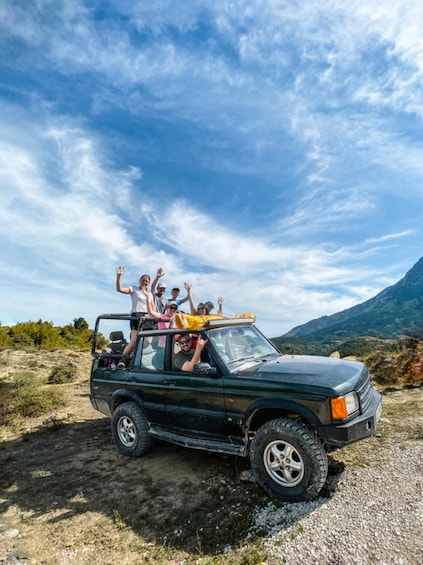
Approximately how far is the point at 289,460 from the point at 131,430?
2871 millimetres

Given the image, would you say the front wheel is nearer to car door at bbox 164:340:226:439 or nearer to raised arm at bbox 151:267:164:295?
car door at bbox 164:340:226:439

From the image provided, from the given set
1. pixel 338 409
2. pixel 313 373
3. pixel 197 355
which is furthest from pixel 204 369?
pixel 338 409

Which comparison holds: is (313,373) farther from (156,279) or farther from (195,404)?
(156,279)

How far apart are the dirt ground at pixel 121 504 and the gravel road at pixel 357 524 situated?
0.72 feet

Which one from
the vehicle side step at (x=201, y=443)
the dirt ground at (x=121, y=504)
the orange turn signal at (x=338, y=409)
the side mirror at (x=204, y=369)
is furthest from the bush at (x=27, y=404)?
the orange turn signal at (x=338, y=409)

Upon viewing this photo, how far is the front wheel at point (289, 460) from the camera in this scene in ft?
11.7

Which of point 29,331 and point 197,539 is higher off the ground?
point 29,331

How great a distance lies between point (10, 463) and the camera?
5758mm

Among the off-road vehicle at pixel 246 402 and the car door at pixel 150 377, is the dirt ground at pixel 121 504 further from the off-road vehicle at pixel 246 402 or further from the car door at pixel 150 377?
the car door at pixel 150 377

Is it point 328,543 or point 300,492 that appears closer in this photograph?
point 328,543

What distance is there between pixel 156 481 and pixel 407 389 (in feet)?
28.9

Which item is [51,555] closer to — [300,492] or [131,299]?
[300,492]

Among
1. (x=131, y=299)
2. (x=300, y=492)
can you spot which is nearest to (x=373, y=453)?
(x=300, y=492)

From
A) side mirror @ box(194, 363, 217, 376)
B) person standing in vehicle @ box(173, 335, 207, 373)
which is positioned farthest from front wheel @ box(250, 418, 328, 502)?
person standing in vehicle @ box(173, 335, 207, 373)
